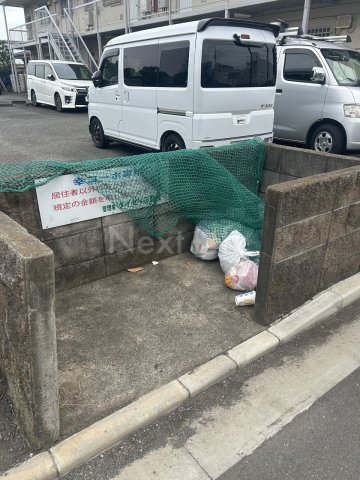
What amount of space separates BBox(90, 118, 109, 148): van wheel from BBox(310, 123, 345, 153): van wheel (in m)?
4.30

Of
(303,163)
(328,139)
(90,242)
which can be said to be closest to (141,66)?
(328,139)

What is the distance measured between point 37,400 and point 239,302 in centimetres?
185

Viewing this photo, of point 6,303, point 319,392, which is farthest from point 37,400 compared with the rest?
point 319,392

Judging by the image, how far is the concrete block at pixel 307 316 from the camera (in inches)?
122

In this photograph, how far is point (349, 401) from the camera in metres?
2.53

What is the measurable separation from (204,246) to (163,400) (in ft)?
6.37

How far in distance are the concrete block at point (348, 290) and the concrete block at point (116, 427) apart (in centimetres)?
181

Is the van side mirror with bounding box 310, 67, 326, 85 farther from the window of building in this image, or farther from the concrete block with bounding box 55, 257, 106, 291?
the window of building

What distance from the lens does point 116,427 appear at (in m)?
2.22

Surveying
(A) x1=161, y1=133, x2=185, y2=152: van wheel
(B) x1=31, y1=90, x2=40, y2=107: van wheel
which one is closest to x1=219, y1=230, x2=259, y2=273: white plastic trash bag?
(A) x1=161, y1=133, x2=185, y2=152: van wheel

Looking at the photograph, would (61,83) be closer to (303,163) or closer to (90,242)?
(303,163)

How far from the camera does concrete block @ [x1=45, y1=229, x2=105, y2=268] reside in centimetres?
342

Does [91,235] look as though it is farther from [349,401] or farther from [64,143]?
[64,143]

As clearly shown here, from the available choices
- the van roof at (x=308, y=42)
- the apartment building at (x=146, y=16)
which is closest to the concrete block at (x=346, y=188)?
the van roof at (x=308, y=42)
